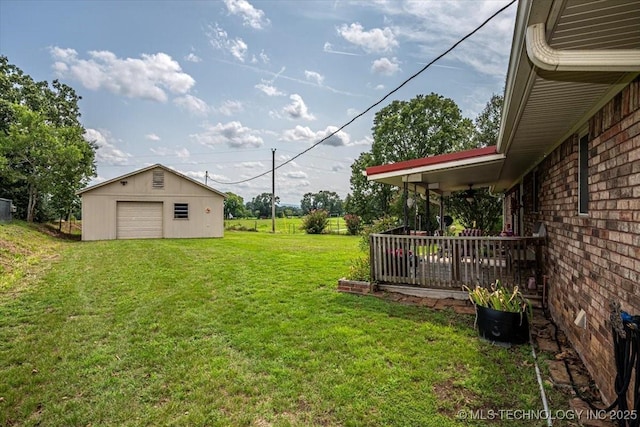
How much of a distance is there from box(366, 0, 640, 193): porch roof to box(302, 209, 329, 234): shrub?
2230cm

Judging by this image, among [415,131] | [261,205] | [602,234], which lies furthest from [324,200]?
[602,234]

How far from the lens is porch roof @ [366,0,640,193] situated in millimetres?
1673

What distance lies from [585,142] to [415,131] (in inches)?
977

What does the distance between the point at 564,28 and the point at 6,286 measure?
29.1ft

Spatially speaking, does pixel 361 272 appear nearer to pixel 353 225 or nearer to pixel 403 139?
pixel 353 225

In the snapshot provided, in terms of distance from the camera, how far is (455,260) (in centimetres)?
577

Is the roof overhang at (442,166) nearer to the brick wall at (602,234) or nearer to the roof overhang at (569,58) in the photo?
the brick wall at (602,234)

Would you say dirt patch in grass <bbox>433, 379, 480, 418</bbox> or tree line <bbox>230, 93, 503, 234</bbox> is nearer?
dirt patch in grass <bbox>433, 379, 480, 418</bbox>

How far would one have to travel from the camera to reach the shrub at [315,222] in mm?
26375

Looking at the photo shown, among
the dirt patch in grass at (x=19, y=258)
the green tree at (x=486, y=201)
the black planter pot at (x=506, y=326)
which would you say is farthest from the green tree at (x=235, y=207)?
the black planter pot at (x=506, y=326)

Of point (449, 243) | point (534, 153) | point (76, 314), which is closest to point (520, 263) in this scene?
point (449, 243)

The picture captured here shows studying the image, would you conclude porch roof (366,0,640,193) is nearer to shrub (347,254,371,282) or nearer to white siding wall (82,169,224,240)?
shrub (347,254,371,282)

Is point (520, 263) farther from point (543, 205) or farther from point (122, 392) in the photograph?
point (122, 392)

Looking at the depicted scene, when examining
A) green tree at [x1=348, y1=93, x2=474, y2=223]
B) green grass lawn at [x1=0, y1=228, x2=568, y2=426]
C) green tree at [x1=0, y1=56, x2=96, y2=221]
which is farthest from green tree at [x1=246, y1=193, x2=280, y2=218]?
green grass lawn at [x1=0, y1=228, x2=568, y2=426]
